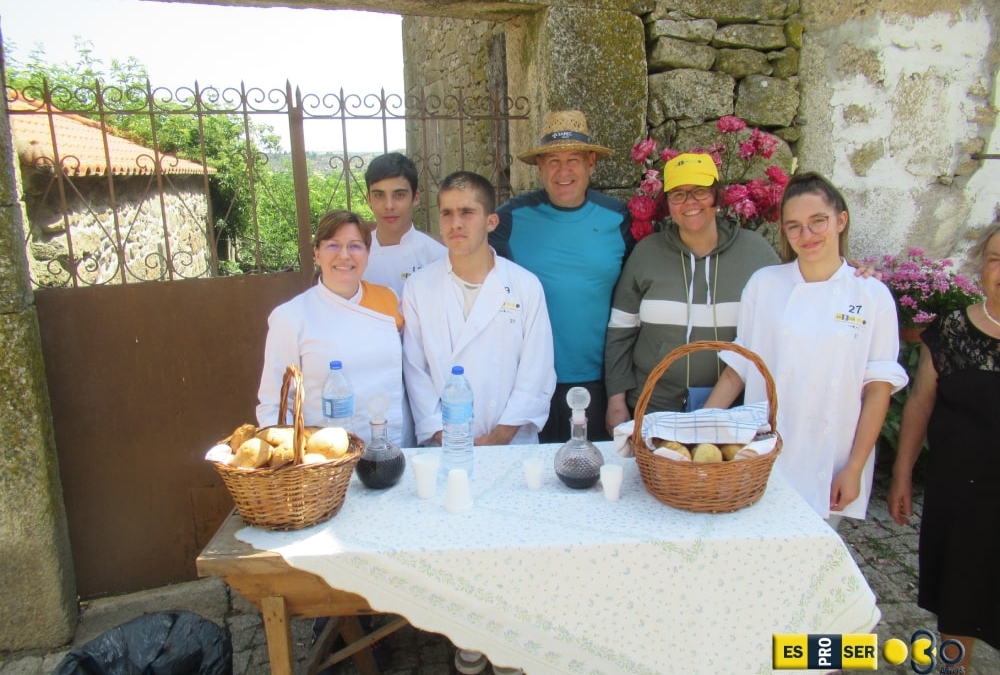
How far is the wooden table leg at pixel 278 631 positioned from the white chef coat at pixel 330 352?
0.66m

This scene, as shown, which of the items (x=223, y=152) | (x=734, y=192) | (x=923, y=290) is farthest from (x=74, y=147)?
(x=923, y=290)

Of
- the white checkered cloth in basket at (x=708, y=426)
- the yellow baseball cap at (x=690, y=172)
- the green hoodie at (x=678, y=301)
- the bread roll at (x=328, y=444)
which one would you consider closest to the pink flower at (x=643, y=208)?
the green hoodie at (x=678, y=301)

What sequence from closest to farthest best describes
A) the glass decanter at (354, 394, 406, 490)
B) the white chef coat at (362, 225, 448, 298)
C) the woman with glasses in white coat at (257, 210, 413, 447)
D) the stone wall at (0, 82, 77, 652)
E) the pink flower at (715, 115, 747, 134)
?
the glass decanter at (354, 394, 406, 490) < the woman with glasses in white coat at (257, 210, 413, 447) < the stone wall at (0, 82, 77, 652) < the white chef coat at (362, 225, 448, 298) < the pink flower at (715, 115, 747, 134)

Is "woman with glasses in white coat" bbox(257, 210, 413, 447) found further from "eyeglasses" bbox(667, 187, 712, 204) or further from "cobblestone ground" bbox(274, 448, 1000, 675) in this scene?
"eyeglasses" bbox(667, 187, 712, 204)

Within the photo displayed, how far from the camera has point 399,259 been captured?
129 inches

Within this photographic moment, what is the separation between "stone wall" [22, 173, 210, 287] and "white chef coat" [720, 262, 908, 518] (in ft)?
7.79

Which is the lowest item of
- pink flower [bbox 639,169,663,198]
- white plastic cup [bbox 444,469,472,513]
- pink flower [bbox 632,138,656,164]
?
white plastic cup [bbox 444,469,472,513]

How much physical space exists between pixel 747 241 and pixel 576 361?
91 centimetres

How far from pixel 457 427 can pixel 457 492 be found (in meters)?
0.29

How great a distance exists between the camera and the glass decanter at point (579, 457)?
2.15 metres

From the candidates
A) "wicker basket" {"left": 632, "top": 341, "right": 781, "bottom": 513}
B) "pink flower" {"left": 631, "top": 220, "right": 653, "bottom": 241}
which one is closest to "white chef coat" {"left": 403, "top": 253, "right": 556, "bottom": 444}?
"pink flower" {"left": 631, "top": 220, "right": 653, "bottom": 241}

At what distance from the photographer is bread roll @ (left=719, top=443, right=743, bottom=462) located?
1994mm

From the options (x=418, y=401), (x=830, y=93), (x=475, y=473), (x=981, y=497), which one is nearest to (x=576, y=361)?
(x=418, y=401)

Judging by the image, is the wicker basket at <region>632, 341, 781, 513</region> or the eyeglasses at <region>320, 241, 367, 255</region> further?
the eyeglasses at <region>320, 241, 367, 255</region>
